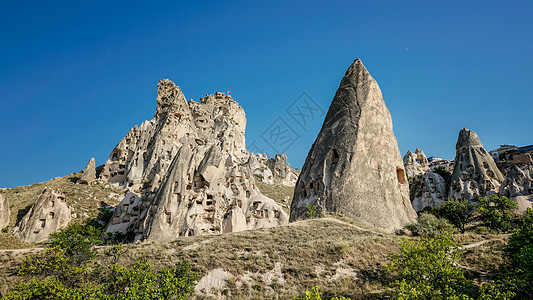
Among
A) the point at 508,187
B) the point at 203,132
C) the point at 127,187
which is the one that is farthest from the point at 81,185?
the point at 508,187

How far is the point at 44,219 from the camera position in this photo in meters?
39.2

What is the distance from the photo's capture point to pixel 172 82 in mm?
81500

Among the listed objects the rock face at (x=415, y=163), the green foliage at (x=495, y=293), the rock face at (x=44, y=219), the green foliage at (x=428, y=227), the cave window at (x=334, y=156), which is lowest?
the green foliage at (x=495, y=293)

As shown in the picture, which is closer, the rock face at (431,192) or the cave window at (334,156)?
the cave window at (334,156)

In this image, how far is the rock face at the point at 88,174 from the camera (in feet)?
177

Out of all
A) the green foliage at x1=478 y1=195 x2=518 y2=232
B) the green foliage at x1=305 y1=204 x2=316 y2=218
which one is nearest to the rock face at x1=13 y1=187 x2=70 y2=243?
the green foliage at x1=305 y1=204 x2=316 y2=218

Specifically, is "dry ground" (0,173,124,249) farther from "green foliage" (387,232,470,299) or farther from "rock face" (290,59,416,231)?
"green foliage" (387,232,470,299)

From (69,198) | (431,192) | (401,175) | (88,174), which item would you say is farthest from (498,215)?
(88,174)

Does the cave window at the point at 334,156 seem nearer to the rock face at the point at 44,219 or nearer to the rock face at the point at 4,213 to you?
the rock face at the point at 44,219

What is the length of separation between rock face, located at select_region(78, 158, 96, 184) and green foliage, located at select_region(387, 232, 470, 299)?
173 ft

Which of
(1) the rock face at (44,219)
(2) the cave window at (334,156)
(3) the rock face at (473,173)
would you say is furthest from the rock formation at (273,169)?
(2) the cave window at (334,156)

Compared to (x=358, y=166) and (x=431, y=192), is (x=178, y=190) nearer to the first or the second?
(x=358, y=166)

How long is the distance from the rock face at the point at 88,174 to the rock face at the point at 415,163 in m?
56.2

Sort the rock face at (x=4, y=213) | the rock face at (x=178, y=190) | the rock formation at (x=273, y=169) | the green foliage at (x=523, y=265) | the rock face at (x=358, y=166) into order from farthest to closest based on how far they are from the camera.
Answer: the rock formation at (x=273, y=169), the rock face at (x=4, y=213), the rock face at (x=178, y=190), the rock face at (x=358, y=166), the green foliage at (x=523, y=265)
